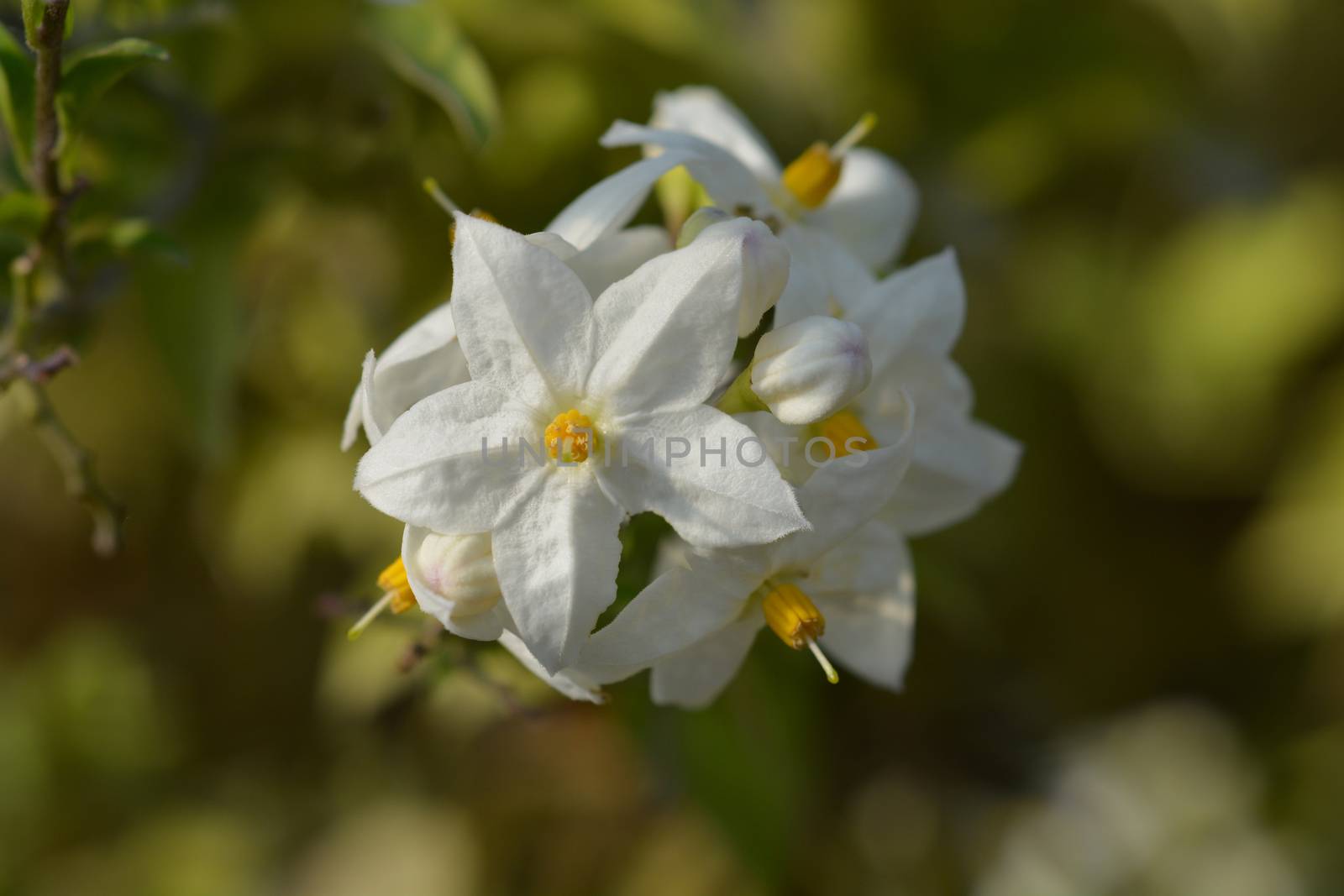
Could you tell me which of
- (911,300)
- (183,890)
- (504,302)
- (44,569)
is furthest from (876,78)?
(183,890)

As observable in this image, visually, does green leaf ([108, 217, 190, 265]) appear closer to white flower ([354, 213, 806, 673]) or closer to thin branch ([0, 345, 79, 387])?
thin branch ([0, 345, 79, 387])

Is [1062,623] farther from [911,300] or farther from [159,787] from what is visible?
[159,787]

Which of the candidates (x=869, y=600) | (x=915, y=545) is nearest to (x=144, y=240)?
(x=869, y=600)

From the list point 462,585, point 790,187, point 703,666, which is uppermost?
point 790,187

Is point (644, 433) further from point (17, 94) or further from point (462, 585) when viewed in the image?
point (17, 94)

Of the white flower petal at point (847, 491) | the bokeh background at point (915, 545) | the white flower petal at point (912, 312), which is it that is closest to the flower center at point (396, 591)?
the white flower petal at point (847, 491)

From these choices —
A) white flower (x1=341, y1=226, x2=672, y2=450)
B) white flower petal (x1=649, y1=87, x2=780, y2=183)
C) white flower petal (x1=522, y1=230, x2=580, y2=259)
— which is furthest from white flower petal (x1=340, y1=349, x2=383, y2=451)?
white flower petal (x1=649, y1=87, x2=780, y2=183)

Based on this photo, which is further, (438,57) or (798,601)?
(438,57)
